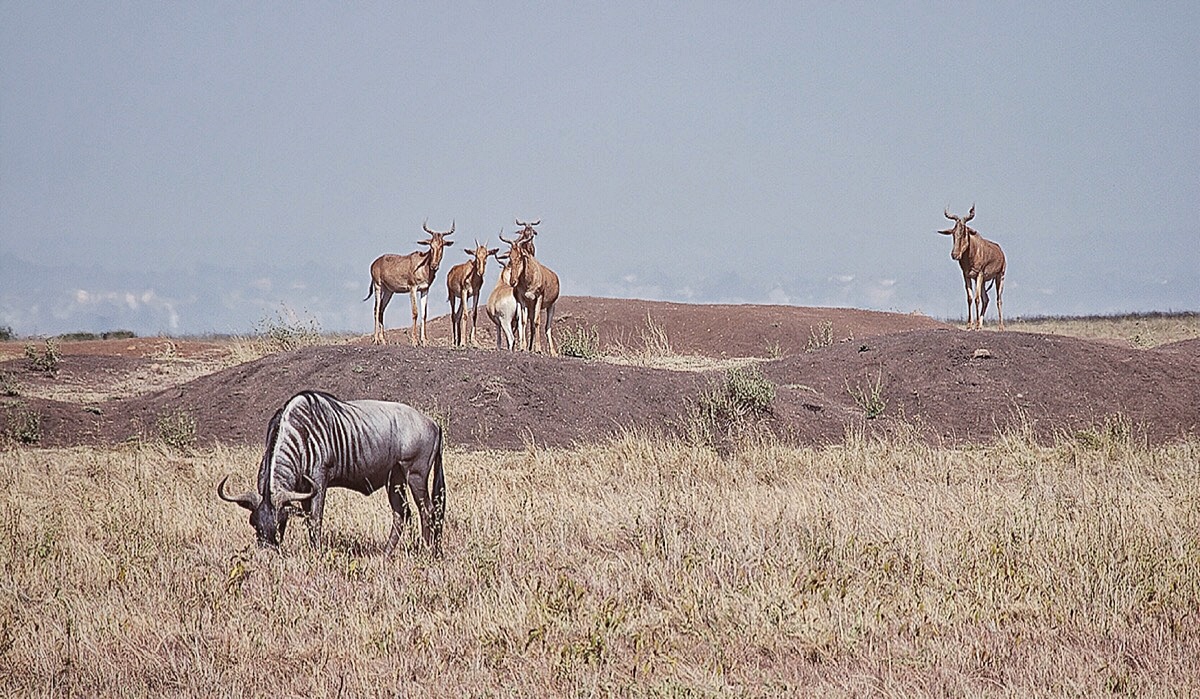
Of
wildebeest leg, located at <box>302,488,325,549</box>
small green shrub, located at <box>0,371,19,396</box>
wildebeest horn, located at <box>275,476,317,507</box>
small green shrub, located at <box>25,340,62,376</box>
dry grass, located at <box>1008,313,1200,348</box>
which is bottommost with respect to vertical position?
wildebeest leg, located at <box>302,488,325,549</box>

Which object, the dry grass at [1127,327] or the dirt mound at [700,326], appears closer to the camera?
the dirt mound at [700,326]

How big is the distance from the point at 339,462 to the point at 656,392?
1001 cm

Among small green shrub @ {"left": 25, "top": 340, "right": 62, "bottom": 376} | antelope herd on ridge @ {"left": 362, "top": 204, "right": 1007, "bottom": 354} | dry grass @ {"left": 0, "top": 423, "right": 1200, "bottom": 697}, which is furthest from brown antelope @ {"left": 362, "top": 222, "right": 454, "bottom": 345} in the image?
dry grass @ {"left": 0, "top": 423, "right": 1200, "bottom": 697}

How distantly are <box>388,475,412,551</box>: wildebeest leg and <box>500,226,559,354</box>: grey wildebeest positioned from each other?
1505 centimetres

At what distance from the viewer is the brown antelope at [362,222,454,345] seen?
26.5 metres

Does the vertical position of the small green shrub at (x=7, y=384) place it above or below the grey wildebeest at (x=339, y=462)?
above

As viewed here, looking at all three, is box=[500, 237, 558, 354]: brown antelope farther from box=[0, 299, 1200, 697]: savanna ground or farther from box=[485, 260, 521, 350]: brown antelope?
box=[0, 299, 1200, 697]: savanna ground

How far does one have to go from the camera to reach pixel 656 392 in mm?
18828

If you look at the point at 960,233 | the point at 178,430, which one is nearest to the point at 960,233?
the point at 960,233

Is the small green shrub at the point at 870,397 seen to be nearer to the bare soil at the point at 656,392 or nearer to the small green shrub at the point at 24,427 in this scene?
the bare soil at the point at 656,392

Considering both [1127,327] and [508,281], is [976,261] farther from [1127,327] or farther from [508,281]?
[1127,327]

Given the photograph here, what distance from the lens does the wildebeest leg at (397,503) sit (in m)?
9.61

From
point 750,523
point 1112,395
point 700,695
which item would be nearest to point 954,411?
point 1112,395

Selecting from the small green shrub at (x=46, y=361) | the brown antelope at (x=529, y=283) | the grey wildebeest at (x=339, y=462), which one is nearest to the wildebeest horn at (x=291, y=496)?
the grey wildebeest at (x=339, y=462)
